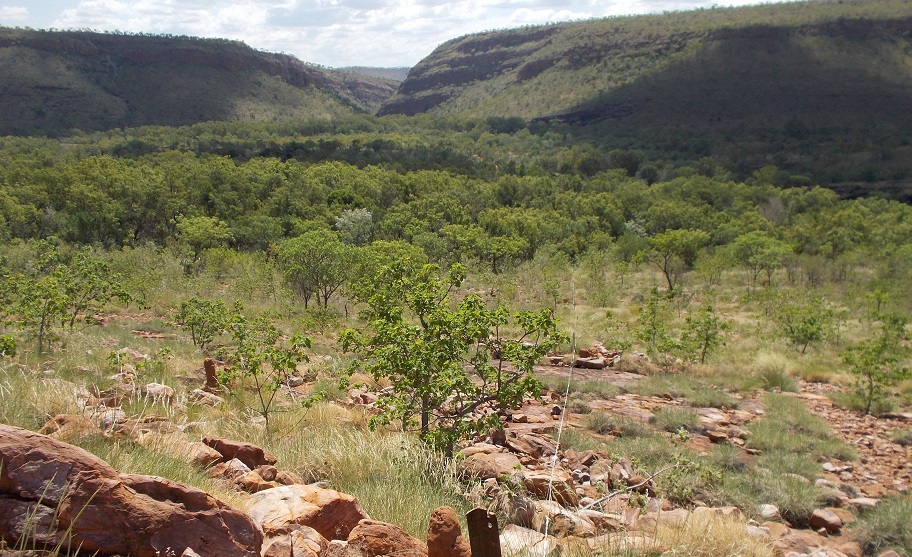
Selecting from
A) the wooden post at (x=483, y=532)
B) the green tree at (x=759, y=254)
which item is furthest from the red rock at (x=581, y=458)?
the green tree at (x=759, y=254)

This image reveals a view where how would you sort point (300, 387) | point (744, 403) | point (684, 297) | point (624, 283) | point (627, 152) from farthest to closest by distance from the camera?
point (627, 152)
point (624, 283)
point (684, 297)
point (744, 403)
point (300, 387)

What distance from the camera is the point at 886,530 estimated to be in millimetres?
5320

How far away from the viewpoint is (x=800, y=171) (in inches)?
2434

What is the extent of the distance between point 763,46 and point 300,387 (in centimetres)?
9719

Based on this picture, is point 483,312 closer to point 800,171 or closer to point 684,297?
point 684,297

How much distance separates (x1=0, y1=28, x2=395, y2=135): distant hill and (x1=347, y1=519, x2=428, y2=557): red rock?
310 feet

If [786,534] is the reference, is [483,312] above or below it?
above

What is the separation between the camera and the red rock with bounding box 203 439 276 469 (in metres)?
4.24

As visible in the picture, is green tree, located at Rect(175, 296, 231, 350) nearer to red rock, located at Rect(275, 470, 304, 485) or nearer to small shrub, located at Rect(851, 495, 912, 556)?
red rock, located at Rect(275, 470, 304, 485)

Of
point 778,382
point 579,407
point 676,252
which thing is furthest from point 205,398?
point 676,252

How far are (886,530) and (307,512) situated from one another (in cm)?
501

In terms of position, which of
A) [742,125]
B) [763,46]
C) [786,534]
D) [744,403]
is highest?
[763,46]

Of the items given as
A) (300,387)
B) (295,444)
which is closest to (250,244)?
(300,387)

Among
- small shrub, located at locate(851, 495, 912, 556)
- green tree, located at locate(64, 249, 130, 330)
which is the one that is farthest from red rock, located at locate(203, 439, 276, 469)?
green tree, located at locate(64, 249, 130, 330)
